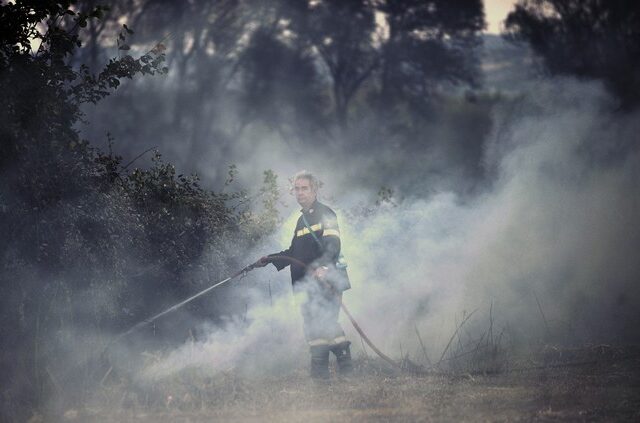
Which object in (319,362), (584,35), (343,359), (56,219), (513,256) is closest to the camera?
(56,219)

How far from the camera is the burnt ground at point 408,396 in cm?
573

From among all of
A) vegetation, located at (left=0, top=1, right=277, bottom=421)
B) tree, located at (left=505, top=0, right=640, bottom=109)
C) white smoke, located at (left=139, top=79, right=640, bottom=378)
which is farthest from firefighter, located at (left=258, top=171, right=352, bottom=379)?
tree, located at (left=505, top=0, right=640, bottom=109)

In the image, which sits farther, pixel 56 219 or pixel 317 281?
pixel 317 281

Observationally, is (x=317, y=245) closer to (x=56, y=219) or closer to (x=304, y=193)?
(x=304, y=193)

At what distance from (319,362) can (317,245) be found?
132 centimetres

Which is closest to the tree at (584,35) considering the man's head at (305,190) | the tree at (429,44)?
the tree at (429,44)

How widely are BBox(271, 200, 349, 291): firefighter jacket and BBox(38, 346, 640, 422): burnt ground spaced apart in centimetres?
121

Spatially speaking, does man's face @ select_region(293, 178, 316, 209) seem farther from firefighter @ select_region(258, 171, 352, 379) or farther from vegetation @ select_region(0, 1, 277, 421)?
vegetation @ select_region(0, 1, 277, 421)

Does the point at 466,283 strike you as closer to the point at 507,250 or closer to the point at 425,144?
the point at 507,250

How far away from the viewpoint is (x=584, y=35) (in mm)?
24609

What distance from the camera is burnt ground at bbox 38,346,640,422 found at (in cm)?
573

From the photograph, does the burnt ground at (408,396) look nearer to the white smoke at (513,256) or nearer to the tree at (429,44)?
the white smoke at (513,256)

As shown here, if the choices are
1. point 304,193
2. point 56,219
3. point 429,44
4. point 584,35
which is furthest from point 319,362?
point 429,44

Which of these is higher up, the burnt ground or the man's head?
the man's head
